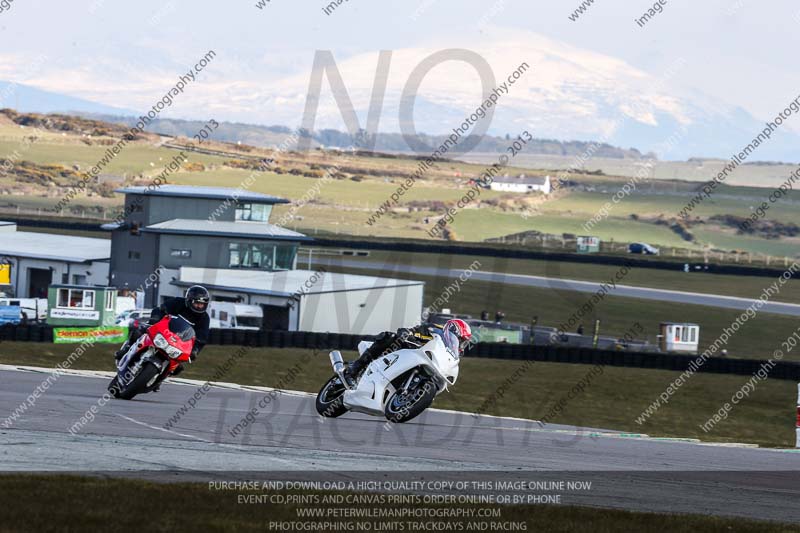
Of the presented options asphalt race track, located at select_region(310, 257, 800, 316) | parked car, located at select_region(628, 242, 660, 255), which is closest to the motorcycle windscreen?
asphalt race track, located at select_region(310, 257, 800, 316)

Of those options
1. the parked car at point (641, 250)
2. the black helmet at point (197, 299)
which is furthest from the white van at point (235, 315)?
the parked car at point (641, 250)

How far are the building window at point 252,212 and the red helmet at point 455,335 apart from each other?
4584cm

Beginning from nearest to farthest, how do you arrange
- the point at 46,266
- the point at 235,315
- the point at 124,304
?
the point at 235,315 < the point at 124,304 < the point at 46,266

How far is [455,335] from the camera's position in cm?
1570

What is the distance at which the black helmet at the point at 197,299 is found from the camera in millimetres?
15633

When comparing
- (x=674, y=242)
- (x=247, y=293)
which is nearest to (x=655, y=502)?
(x=247, y=293)

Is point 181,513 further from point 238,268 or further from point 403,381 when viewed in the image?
point 238,268

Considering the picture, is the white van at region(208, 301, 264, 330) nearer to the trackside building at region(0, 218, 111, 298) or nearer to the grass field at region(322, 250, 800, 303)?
the trackside building at region(0, 218, 111, 298)

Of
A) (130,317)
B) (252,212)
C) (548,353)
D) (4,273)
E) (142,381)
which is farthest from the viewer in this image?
(252,212)

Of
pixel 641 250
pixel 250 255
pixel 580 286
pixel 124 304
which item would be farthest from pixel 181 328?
pixel 641 250

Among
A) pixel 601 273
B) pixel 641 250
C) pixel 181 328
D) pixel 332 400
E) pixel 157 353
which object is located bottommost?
pixel 332 400

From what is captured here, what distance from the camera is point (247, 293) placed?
51750mm

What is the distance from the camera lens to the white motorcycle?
15.3 meters

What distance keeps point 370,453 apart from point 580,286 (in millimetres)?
66072
